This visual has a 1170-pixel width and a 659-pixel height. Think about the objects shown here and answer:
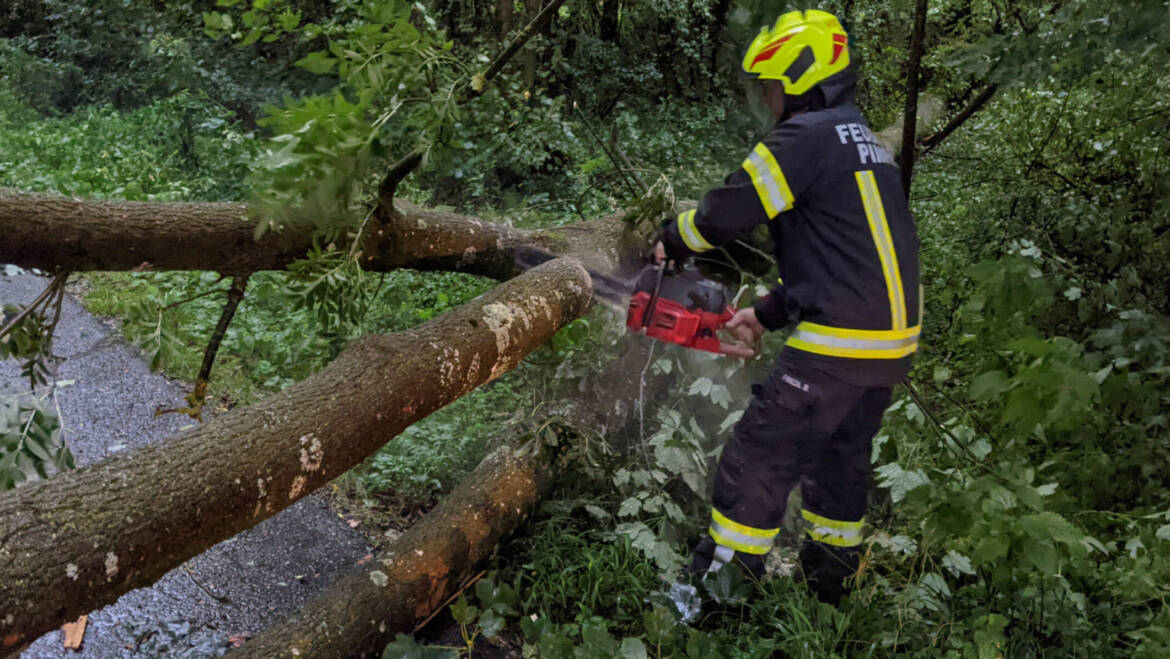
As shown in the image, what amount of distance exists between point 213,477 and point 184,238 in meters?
1.26

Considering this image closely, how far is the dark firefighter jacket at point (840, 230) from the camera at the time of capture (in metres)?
2.60

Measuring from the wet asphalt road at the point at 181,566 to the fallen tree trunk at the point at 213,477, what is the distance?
1017mm

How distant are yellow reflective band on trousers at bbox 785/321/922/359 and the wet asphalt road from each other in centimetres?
213

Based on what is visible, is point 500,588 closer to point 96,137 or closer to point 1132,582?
point 1132,582

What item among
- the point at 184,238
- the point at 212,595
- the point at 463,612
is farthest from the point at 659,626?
the point at 184,238

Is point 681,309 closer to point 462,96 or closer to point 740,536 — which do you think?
point 740,536

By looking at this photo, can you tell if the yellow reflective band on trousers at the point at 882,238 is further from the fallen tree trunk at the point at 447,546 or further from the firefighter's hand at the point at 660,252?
the fallen tree trunk at the point at 447,546

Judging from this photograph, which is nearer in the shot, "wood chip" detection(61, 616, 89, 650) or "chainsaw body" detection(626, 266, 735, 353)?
"wood chip" detection(61, 616, 89, 650)

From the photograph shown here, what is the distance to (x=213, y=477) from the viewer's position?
5.96ft

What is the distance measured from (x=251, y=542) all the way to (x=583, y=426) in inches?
60.5

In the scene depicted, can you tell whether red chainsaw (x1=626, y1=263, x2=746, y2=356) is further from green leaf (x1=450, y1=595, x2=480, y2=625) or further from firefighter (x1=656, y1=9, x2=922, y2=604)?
green leaf (x1=450, y1=595, x2=480, y2=625)

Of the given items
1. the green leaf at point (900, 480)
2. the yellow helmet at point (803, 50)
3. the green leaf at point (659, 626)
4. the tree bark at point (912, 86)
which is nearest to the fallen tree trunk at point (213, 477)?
the green leaf at point (659, 626)

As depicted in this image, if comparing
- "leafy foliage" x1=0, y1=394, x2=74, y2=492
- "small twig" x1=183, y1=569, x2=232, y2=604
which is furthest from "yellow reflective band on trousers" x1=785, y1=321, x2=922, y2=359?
"leafy foliage" x1=0, y1=394, x2=74, y2=492

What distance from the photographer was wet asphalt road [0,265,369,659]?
263cm
